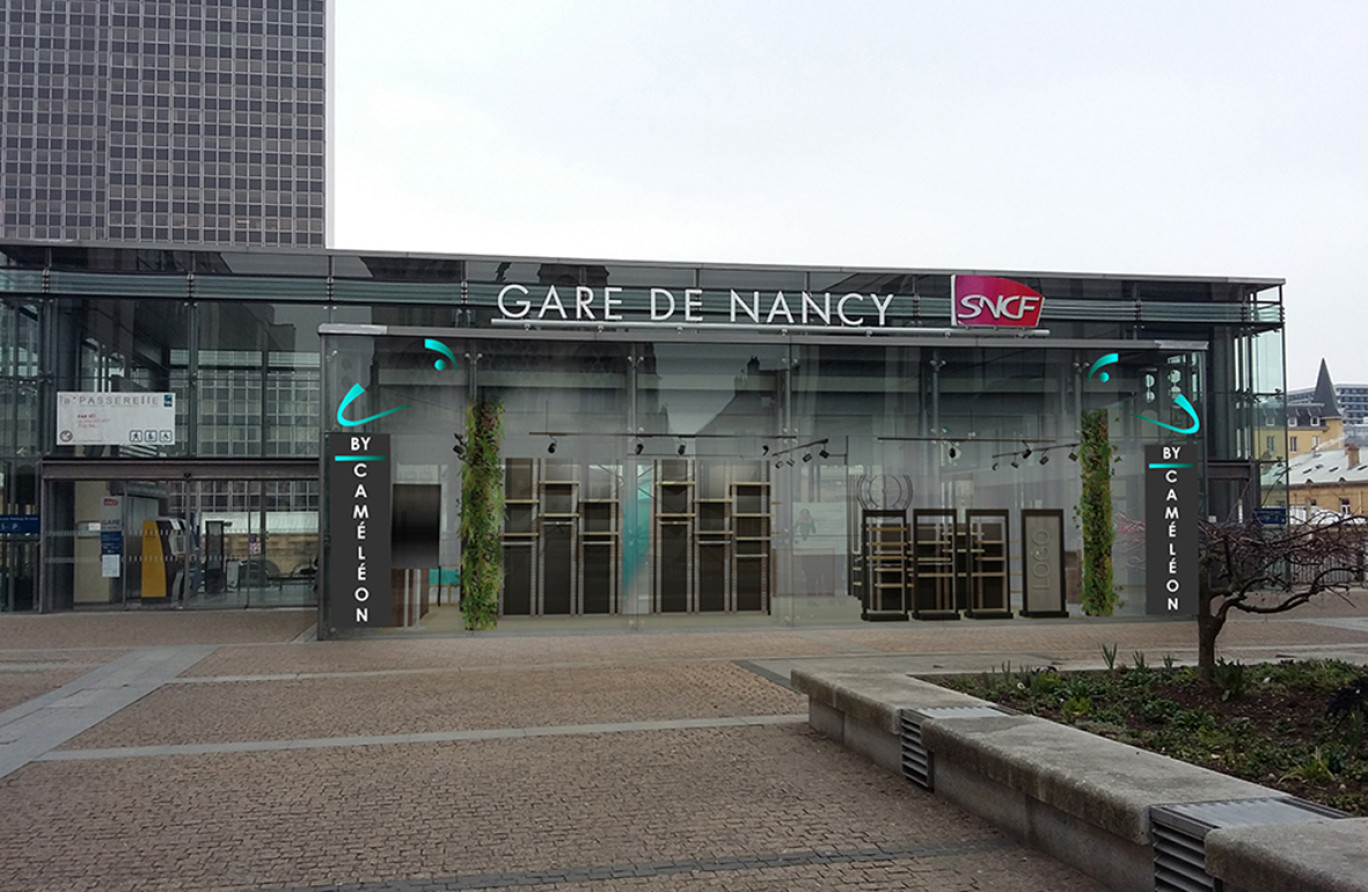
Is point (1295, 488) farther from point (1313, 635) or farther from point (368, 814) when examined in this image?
point (368, 814)

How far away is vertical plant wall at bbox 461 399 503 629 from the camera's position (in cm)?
1898

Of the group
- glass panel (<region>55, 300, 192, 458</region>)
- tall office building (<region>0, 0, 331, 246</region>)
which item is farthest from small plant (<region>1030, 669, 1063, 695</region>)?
tall office building (<region>0, 0, 331, 246</region>)

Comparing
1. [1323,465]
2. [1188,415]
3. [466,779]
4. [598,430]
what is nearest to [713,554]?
[598,430]

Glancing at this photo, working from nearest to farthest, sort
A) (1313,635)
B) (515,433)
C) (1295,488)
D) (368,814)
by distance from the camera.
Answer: (368,814), (1313,635), (515,433), (1295,488)

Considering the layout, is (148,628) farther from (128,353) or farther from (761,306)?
(761,306)

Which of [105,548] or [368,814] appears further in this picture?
[105,548]

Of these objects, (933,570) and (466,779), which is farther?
(933,570)

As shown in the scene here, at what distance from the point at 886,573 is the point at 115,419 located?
1630 centimetres

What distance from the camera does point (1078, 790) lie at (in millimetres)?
5891

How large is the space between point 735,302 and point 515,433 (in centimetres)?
719

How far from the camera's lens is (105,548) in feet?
79.5

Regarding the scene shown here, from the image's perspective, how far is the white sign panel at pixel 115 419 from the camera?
24.0 m

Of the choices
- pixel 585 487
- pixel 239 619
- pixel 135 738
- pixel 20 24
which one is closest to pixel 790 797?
pixel 135 738

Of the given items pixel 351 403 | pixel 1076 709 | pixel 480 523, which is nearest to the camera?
pixel 1076 709
